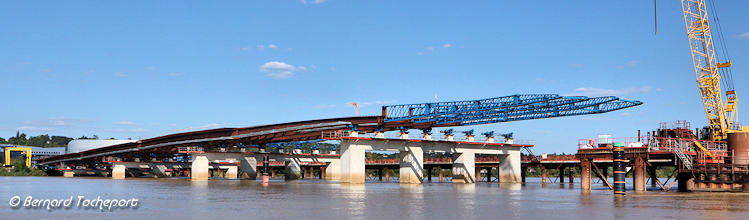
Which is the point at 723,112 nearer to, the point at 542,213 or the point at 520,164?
the point at 520,164

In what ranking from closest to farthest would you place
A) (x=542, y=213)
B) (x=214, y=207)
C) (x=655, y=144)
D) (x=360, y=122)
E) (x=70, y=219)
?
(x=70, y=219) < (x=542, y=213) < (x=214, y=207) < (x=655, y=144) < (x=360, y=122)

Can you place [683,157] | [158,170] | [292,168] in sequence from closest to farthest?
[683,157], [292,168], [158,170]

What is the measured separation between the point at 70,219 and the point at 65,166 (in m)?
131

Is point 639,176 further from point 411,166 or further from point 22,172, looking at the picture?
point 22,172

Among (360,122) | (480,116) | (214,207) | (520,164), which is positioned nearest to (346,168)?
(360,122)

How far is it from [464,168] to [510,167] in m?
10.5

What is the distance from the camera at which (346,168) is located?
8106 centimetres

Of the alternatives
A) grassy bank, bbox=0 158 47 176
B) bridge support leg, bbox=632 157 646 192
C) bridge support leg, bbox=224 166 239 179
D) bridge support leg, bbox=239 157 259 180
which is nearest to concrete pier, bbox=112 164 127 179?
bridge support leg, bbox=224 166 239 179

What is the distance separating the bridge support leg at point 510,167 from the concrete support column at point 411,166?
18468 mm

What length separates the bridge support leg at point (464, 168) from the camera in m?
94.0

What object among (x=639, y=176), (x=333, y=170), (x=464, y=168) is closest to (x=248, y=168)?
(x=333, y=170)

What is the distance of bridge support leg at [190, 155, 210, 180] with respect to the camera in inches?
4008

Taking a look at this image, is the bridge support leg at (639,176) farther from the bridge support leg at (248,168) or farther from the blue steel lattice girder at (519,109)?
the bridge support leg at (248,168)

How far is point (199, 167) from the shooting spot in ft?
335
